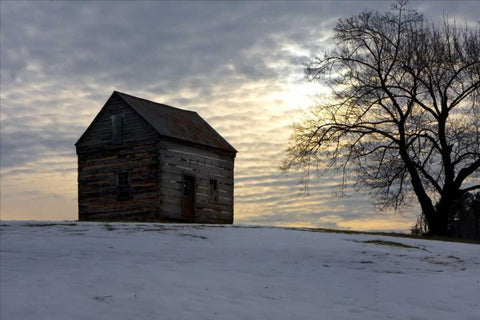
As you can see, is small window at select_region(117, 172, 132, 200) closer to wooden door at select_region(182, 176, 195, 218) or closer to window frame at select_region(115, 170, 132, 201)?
window frame at select_region(115, 170, 132, 201)

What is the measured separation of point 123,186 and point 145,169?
162 cm

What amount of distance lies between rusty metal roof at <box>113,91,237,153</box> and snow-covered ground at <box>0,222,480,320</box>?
9.63 meters

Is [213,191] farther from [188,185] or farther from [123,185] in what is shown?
[123,185]

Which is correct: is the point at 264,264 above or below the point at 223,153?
below

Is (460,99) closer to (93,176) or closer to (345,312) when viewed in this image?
(93,176)

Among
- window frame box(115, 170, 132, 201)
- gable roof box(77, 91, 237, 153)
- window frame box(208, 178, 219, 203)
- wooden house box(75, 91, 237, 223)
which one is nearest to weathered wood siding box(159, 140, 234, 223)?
wooden house box(75, 91, 237, 223)

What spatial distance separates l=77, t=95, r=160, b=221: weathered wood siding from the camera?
104ft

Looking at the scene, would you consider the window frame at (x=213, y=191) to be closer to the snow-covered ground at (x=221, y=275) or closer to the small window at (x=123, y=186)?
the small window at (x=123, y=186)

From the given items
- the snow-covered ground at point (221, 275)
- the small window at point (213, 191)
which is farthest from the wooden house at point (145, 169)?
the snow-covered ground at point (221, 275)

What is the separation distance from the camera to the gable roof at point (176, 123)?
33.0 meters

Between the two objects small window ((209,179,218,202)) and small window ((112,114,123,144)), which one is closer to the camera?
small window ((112,114,123,144))

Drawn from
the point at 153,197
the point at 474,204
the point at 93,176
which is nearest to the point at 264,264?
the point at 153,197

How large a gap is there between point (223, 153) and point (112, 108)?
21.6 feet

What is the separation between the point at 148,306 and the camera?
1293cm
